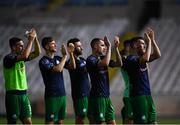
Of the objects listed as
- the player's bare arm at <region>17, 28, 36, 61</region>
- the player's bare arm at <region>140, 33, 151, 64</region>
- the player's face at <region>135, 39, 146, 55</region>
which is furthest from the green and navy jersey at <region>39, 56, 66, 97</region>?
the player's bare arm at <region>140, 33, 151, 64</region>

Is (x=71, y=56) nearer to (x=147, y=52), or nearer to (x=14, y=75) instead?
(x=14, y=75)

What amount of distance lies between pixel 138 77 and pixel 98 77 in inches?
30.3

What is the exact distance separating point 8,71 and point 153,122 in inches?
113

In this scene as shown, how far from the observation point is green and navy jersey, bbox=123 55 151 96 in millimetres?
15406

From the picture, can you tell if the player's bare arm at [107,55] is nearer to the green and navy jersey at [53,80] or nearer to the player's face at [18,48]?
the green and navy jersey at [53,80]

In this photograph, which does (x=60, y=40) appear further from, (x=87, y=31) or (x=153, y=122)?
(x=153, y=122)

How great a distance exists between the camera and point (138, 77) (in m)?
15.4

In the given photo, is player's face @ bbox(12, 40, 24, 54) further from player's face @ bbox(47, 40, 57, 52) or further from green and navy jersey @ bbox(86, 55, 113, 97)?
green and navy jersey @ bbox(86, 55, 113, 97)

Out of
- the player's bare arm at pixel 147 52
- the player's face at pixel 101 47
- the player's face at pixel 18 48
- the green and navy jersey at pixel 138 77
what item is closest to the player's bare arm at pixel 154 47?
the player's bare arm at pixel 147 52

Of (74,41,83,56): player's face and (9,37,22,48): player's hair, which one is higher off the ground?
(9,37,22,48): player's hair

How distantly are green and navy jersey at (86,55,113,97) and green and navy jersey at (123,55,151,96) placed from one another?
504mm

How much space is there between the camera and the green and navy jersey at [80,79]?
16.3 metres

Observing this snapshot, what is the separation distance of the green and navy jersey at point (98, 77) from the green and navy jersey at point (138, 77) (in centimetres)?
50

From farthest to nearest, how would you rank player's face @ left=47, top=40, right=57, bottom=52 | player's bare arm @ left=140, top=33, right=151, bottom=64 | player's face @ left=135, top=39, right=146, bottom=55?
player's face @ left=47, top=40, right=57, bottom=52 → player's face @ left=135, top=39, right=146, bottom=55 → player's bare arm @ left=140, top=33, right=151, bottom=64
